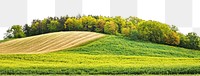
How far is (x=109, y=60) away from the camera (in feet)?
249

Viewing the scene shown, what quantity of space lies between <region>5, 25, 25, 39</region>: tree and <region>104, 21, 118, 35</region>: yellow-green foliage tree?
78.9 feet

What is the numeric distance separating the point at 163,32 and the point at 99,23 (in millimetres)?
22319

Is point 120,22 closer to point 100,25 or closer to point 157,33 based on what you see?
point 100,25

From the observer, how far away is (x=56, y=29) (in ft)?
417

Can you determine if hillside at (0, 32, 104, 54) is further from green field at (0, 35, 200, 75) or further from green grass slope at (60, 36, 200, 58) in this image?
green grass slope at (60, 36, 200, 58)

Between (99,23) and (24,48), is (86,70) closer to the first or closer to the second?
(24,48)

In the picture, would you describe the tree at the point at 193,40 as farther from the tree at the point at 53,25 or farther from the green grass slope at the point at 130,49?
the tree at the point at 53,25

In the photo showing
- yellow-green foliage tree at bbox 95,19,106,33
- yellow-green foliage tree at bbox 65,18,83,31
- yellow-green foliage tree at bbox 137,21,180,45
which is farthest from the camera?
yellow-green foliage tree at bbox 65,18,83,31

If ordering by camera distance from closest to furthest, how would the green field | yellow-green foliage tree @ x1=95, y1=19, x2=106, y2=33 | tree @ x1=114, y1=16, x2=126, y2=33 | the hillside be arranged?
the green field, the hillside, tree @ x1=114, y1=16, x2=126, y2=33, yellow-green foliage tree @ x1=95, y1=19, x2=106, y2=33

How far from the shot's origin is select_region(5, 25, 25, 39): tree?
132m

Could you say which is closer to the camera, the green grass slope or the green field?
the green field

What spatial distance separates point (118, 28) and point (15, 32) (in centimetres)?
2844

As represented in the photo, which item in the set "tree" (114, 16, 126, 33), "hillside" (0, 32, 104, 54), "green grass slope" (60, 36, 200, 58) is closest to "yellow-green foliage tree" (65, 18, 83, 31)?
"tree" (114, 16, 126, 33)

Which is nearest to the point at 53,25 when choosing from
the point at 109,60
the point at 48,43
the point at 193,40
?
the point at 48,43
